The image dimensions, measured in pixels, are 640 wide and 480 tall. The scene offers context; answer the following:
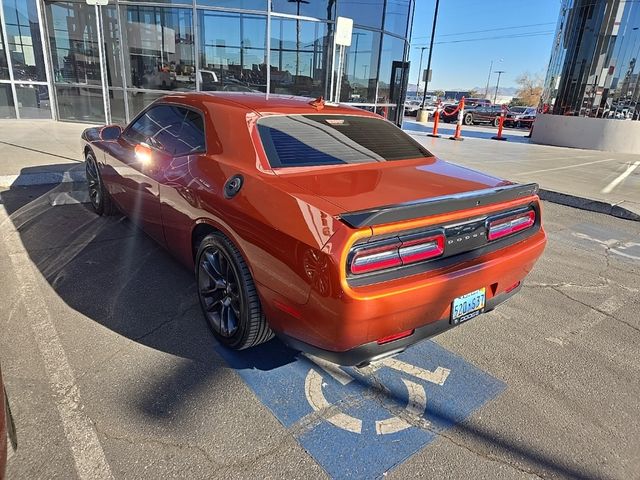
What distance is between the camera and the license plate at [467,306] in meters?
2.41

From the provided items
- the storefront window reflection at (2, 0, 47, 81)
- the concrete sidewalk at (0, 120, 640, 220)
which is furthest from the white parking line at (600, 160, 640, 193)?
the storefront window reflection at (2, 0, 47, 81)

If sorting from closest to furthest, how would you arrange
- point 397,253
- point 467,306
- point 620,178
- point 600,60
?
point 397,253, point 467,306, point 620,178, point 600,60

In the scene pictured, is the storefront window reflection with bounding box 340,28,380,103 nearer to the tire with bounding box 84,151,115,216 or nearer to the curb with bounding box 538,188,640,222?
the curb with bounding box 538,188,640,222

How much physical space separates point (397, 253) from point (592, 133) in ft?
55.3

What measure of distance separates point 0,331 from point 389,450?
2.61 m

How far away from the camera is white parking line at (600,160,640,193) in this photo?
336 inches

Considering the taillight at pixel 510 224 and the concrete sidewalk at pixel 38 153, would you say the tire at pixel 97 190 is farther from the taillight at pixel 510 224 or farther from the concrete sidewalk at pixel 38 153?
the taillight at pixel 510 224

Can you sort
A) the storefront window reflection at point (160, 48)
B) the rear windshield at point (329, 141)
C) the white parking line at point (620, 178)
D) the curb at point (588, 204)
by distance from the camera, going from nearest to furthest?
1. the rear windshield at point (329, 141)
2. the curb at point (588, 204)
3. the white parking line at point (620, 178)
4. the storefront window reflection at point (160, 48)

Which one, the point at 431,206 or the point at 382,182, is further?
the point at 382,182

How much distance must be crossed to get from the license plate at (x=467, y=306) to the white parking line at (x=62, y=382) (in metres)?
1.85

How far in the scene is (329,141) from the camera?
124 inches

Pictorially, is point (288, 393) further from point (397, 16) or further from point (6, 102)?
point (397, 16)

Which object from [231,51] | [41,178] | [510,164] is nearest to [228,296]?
[41,178]

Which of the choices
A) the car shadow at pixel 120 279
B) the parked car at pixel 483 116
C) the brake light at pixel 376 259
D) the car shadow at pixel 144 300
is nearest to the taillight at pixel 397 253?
the brake light at pixel 376 259
